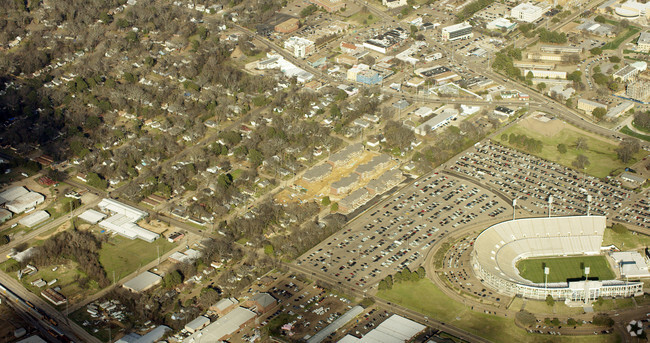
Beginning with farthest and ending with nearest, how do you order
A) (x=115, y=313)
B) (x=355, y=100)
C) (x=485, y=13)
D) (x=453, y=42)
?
(x=485, y=13) → (x=453, y=42) → (x=355, y=100) → (x=115, y=313)

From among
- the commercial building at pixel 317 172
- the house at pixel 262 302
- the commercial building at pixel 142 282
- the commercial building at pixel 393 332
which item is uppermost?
the commercial building at pixel 142 282

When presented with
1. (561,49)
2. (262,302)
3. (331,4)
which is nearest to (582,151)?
(561,49)

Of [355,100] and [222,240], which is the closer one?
[222,240]

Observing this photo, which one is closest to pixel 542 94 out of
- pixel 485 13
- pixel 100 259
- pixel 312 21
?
pixel 485 13

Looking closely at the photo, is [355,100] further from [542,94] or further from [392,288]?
[392,288]

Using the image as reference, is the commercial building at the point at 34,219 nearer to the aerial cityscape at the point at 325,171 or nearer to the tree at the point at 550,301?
the aerial cityscape at the point at 325,171

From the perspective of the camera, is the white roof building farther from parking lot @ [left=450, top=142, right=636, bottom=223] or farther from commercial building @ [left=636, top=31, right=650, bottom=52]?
commercial building @ [left=636, top=31, right=650, bottom=52]

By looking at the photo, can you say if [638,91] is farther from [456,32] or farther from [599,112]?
[456,32]

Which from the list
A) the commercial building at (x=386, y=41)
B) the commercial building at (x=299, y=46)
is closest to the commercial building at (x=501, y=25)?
the commercial building at (x=386, y=41)
